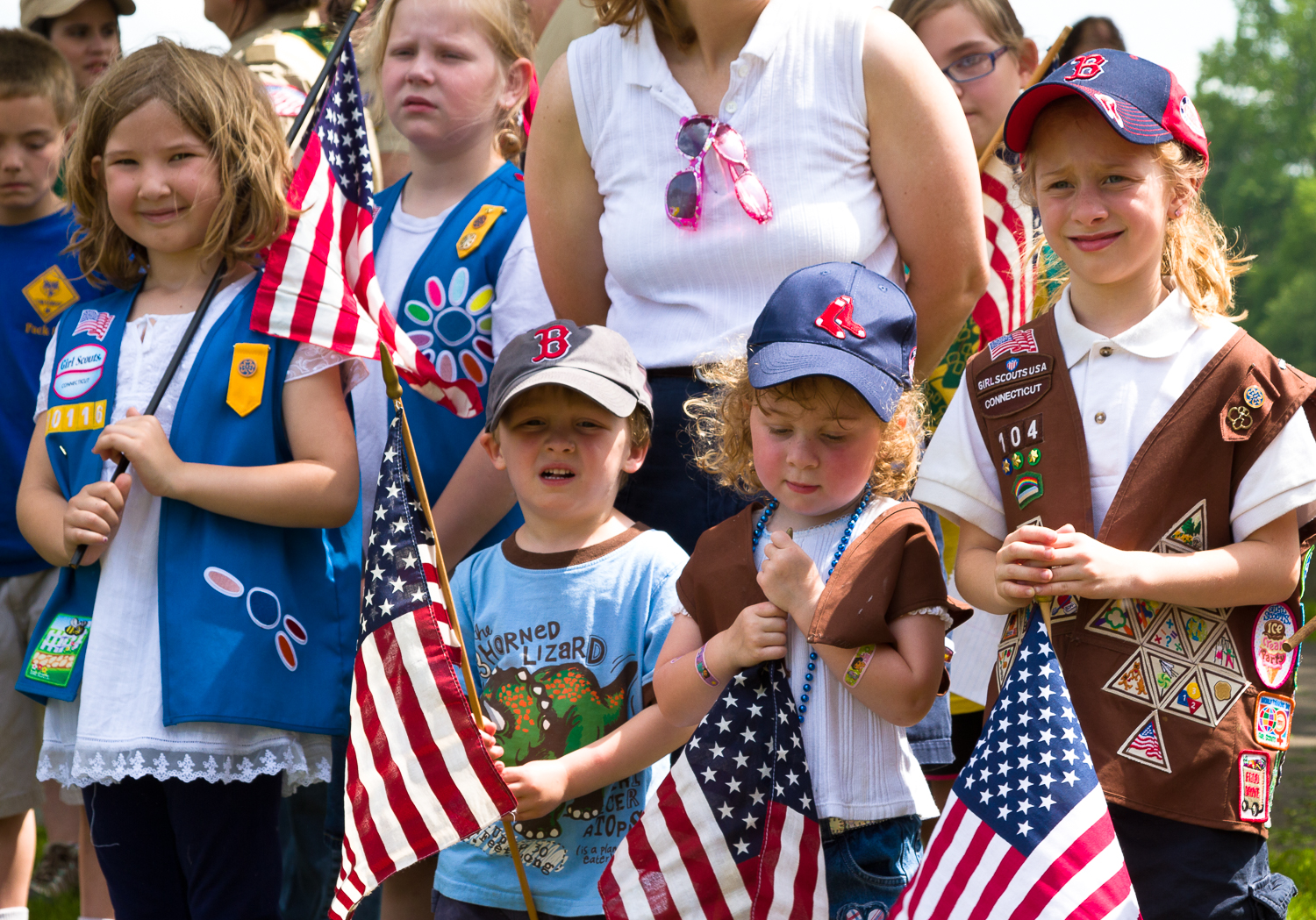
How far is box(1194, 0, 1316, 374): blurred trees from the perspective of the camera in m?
56.2

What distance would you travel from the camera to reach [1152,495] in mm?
2240

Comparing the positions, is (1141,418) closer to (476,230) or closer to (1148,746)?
(1148,746)

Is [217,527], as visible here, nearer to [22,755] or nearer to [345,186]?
[345,186]

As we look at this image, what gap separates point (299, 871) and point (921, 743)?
2.25 metres

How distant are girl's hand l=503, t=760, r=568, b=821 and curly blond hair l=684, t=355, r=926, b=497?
2.08ft

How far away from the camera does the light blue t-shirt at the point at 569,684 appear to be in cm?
263

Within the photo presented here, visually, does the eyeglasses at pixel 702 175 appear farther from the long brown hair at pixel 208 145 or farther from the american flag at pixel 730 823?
the long brown hair at pixel 208 145

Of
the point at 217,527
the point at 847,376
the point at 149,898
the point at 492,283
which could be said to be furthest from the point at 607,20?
the point at 149,898

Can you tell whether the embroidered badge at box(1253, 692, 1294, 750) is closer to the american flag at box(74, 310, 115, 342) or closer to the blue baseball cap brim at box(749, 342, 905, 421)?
the blue baseball cap brim at box(749, 342, 905, 421)

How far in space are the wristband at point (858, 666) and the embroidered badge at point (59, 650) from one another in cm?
171

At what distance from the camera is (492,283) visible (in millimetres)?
3293

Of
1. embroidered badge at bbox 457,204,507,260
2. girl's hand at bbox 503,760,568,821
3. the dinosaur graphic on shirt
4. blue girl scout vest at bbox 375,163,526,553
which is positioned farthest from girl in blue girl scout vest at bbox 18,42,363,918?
girl's hand at bbox 503,760,568,821

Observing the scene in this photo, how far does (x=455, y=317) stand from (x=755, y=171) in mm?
954

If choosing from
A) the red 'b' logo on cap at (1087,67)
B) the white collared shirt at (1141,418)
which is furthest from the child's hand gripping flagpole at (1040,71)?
the white collared shirt at (1141,418)
